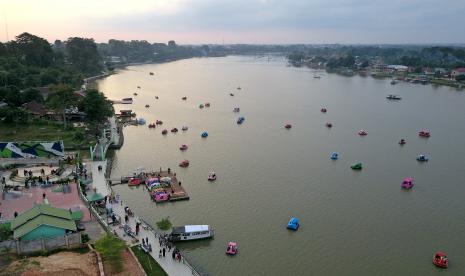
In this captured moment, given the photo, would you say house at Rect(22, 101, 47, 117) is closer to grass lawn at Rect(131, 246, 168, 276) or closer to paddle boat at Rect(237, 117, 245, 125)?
paddle boat at Rect(237, 117, 245, 125)

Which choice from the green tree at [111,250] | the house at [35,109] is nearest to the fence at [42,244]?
the green tree at [111,250]

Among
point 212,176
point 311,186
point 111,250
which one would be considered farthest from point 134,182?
point 311,186

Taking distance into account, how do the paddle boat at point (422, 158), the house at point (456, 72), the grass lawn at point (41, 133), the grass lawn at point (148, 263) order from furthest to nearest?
the house at point (456, 72) → the paddle boat at point (422, 158) → the grass lawn at point (41, 133) → the grass lawn at point (148, 263)

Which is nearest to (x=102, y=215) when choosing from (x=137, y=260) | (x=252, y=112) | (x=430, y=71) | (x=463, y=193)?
(x=137, y=260)

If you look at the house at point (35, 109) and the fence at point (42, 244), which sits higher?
the house at point (35, 109)

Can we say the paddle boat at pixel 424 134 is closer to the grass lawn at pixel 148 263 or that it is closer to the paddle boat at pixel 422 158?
the paddle boat at pixel 422 158

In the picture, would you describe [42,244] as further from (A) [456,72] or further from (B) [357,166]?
(A) [456,72]

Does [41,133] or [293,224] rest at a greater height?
[41,133]
